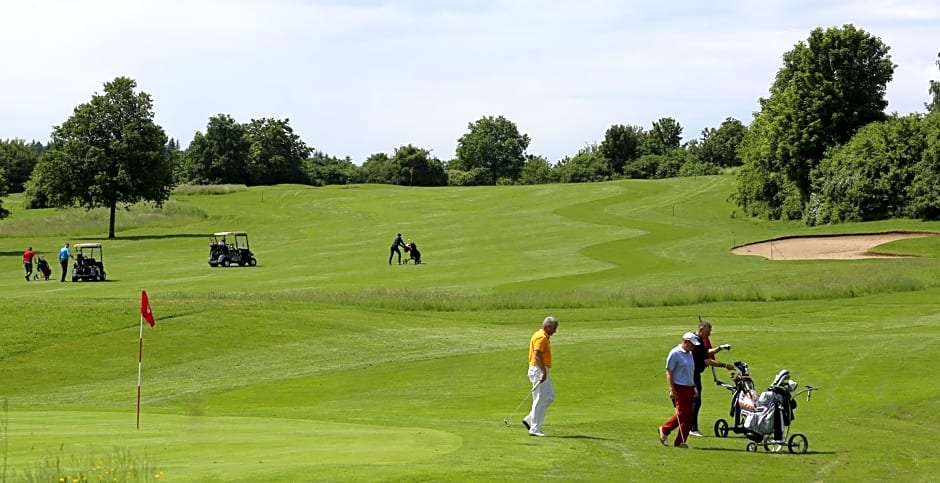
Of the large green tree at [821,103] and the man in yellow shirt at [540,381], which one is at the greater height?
the large green tree at [821,103]

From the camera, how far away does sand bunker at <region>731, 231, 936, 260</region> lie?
67438mm

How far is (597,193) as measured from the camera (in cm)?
12056

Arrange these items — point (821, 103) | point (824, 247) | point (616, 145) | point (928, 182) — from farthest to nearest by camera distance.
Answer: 1. point (616, 145)
2. point (821, 103)
3. point (928, 182)
4. point (824, 247)

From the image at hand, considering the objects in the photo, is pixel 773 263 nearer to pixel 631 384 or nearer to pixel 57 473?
pixel 631 384

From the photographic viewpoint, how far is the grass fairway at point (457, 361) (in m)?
16.7

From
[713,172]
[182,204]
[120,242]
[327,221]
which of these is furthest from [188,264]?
[713,172]

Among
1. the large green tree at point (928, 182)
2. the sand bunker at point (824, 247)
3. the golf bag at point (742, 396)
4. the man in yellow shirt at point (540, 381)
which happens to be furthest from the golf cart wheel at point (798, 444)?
the large green tree at point (928, 182)

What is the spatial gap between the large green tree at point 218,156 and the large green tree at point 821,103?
9808 centimetres

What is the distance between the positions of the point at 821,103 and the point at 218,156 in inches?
4106

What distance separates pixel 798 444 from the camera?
19.6 m

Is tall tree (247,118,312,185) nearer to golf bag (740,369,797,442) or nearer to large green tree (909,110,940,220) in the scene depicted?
large green tree (909,110,940,220)

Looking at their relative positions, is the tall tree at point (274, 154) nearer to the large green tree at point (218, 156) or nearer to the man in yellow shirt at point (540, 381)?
the large green tree at point (218, 156)

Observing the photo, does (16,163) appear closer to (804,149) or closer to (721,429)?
(804,149)

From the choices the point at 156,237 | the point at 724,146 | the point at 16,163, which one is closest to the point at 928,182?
the point at 156,237
